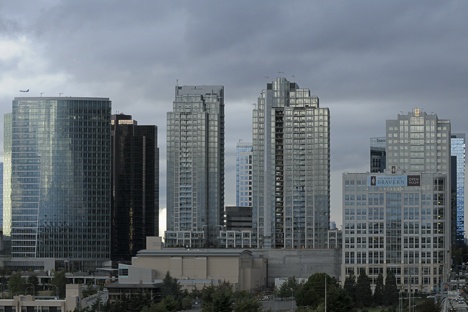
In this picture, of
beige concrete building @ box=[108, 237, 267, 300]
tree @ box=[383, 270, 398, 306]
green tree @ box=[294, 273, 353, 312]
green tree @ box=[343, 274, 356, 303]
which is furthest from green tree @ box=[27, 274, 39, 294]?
tree @ box=[383, 270, 398, 306]

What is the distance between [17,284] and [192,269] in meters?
26.0

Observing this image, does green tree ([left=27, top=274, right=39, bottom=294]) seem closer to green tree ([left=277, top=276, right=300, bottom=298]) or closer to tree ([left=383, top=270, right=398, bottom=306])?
green tree ([left=277, top=276, right=300, bottom=298])

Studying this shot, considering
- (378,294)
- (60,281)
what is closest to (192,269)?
(60,281)

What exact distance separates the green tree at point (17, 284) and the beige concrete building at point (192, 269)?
46.5 feet

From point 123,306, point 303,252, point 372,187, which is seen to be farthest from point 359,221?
point 123,306

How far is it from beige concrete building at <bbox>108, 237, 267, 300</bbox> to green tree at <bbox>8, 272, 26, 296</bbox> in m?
14.2

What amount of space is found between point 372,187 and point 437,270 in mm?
15255

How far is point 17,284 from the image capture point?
184m

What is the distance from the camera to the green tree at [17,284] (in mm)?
179312

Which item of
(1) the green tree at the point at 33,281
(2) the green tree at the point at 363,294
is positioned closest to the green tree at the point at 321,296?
(2) the green tree at the point at 363,294

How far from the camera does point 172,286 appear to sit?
166 metres

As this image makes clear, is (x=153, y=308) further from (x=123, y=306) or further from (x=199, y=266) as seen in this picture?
(x=199, y=266)

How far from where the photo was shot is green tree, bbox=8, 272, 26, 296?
179312 millimetres

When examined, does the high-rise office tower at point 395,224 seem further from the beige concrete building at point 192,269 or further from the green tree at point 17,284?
the green tree at point 17,284
